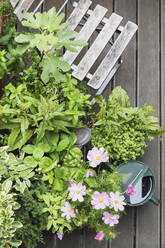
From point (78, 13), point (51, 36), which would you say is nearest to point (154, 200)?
point (51, 36)

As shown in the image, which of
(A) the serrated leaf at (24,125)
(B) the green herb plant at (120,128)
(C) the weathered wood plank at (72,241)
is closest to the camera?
(A) the serrated leaf at (24,125)

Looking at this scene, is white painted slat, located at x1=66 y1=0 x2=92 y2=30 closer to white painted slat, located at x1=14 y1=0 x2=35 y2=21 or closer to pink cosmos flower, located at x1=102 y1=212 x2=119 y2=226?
white painted slat, located at x1=14 y1=0 x2=35 y2=21

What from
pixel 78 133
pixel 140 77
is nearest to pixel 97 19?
pixel 140 77

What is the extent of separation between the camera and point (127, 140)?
2.05 m

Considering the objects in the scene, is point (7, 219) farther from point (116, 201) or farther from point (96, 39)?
point (96, 39)

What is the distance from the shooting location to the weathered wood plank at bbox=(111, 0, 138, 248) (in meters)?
2.28

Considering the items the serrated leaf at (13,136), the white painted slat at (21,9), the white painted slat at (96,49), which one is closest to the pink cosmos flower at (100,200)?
the serrated leaf at (13,136)

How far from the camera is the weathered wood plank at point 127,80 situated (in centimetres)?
228

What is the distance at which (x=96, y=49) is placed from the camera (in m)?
2.13

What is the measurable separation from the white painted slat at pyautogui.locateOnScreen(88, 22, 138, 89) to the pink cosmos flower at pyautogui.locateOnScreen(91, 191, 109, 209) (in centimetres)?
75

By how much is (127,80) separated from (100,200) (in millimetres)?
1097

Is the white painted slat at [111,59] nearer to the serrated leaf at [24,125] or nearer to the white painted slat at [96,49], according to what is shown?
the white painted slat at [96,49]

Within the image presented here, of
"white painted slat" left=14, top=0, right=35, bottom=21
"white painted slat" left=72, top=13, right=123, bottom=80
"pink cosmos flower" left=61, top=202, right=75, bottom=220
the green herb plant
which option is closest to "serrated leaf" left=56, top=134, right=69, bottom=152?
the green herb plant

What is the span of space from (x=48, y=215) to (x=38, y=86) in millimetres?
815
